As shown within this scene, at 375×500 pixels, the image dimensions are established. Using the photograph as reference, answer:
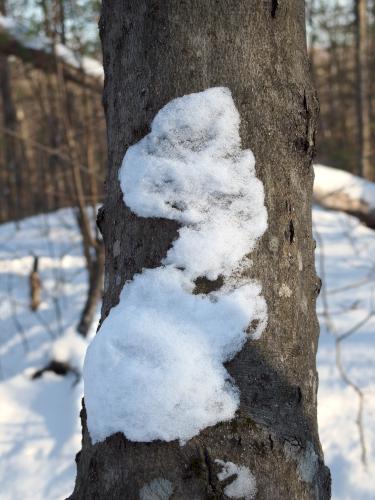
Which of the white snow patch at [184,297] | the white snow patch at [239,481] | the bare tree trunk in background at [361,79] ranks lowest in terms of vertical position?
the white snow patch at [239,481]

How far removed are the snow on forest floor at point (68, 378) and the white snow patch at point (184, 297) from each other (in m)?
1.77

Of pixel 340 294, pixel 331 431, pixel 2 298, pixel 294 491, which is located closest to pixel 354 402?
pixel 331 431

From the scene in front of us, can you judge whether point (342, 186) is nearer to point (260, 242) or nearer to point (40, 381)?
point (40, 381)

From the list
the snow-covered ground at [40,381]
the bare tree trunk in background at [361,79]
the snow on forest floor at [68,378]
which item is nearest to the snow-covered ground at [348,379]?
the snow on forest floor at [68,378]

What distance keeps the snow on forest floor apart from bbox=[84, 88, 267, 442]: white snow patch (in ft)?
5.81

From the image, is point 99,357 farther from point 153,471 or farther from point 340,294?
point 340,294

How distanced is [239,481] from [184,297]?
11.9 inches

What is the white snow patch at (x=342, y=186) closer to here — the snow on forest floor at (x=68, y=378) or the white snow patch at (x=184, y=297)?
the snow on forest floor at (x=68, y=378)

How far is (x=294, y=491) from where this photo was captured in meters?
0.79

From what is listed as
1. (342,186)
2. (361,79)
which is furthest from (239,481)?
(361,79)

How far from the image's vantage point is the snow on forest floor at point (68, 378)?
237cm

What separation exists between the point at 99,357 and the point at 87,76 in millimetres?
3651

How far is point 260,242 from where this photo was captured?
84 centimetres

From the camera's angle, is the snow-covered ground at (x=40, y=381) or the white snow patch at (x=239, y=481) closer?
the white snow patch at (x=239, y=481)
